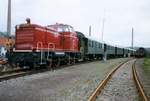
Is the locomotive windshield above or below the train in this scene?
above

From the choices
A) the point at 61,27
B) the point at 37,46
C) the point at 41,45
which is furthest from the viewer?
the point at 61,27

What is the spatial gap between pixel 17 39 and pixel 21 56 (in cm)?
177

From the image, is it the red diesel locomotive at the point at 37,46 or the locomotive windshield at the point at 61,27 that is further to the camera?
the locomotive windshield at the point at 61,27

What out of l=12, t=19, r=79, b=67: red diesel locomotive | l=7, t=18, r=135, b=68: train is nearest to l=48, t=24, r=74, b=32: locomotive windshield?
l=7, t=18, r=135, b=68: train

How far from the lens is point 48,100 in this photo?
1073 cm

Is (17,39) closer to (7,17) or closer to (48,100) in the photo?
(7,17)

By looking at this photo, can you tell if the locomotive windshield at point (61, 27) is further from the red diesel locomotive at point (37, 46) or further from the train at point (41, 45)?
the red diesel locomotive at point (37, 46)

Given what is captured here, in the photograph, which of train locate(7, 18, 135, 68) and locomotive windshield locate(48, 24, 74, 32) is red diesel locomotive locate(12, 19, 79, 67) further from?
locomotive windshield locate(48, 24, 74, 32)

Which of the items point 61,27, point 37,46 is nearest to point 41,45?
point 37,46

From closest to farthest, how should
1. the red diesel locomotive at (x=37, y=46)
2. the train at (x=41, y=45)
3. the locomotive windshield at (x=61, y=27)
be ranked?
the red diesel locomotive at (x=37, y=46) → the train at (x=41, y=45) → the locomotive windshield at (x=61, y=27)

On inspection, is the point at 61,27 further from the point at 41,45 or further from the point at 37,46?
the point at 37,46

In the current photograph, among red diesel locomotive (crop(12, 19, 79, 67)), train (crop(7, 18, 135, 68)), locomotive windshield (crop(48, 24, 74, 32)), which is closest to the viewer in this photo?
red diesel locomotive (crop(12, 19, 79, 67))

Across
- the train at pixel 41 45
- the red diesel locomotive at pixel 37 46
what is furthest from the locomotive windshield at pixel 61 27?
the red diesel locomotive at pixel 37 46

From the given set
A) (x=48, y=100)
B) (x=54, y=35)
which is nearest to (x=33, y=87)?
(x=48, y=100)
